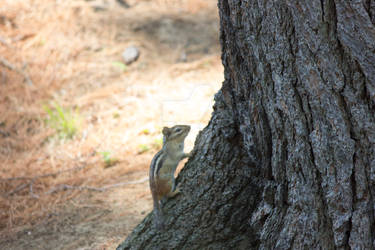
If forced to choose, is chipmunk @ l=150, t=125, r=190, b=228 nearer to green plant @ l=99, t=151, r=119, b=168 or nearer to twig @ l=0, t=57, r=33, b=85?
green plant @ l=99, t=151, r=119, b=168

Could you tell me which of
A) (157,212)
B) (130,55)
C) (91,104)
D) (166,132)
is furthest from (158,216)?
(130,55)

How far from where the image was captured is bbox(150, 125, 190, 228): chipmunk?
7.36ft

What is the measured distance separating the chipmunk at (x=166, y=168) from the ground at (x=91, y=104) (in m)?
0.84

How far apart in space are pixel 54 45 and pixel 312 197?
5951 millimetres

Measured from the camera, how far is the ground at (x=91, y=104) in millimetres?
3473

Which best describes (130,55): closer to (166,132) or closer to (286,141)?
(166,132)

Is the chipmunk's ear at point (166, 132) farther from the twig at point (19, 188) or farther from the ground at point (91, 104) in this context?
the twig at point (19, 188)

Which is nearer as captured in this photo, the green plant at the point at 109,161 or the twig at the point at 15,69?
the green plant at the point at 109,161

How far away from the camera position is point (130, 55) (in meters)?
6.66

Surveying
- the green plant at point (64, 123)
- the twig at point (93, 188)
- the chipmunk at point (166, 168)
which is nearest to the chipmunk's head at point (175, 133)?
the chipmunk at point (166, 168)

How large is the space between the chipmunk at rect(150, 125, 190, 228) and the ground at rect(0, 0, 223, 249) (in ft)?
2.75

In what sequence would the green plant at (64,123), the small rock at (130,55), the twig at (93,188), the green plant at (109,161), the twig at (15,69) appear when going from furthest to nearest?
the small rock at (130,55) < the twig at (15,69) < the green plant at (64,123) < the green plant at (109,161) < the twig at (93,188)

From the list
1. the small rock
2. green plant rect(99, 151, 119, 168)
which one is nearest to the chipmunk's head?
green plant rect(99, 151, 119, 168)

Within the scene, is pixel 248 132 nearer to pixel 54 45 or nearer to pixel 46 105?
pixel 46 105
